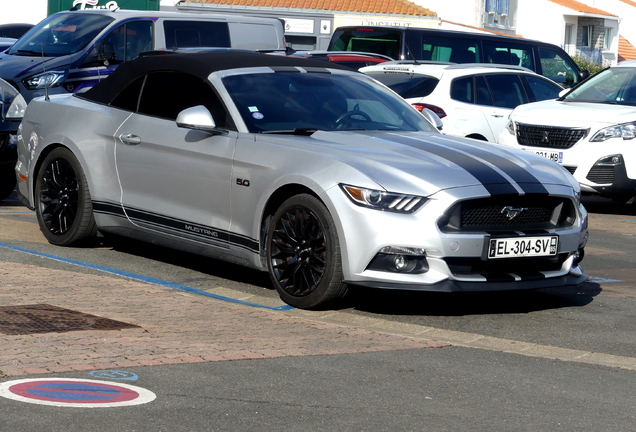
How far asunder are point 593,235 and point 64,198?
534 cm

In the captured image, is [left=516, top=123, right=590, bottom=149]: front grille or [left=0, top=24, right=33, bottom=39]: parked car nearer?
[left=516, top=123, right=590, bottom=149]: front grille

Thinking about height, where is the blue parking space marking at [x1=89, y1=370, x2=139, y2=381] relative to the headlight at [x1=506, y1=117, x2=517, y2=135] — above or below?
below

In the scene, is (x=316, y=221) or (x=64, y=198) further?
(x=64, y=198)

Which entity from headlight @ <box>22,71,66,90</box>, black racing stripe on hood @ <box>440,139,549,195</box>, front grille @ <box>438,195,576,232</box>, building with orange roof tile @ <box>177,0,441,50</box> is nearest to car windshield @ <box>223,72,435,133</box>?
black racing stripe on hood @ <box>440,139,549,195</box>

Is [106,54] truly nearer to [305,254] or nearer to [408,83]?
[408,83]

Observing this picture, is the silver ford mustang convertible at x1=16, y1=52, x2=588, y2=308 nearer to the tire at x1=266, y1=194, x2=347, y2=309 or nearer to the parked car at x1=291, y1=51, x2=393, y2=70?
the tire at x1=266, y1=194, x2=347, y2=309

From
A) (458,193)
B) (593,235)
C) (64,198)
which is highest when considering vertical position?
(458,193)

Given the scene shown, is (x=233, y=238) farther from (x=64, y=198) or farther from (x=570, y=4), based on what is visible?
(x=570, y=4)

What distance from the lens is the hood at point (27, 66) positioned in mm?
14359

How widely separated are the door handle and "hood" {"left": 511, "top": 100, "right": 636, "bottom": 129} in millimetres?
6323

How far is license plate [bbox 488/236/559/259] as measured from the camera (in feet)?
20.1

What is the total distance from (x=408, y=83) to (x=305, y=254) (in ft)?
23.4

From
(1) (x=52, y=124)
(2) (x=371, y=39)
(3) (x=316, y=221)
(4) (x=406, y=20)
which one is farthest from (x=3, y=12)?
(3) (x=316, y=221)

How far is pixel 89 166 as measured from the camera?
26.0 ft
